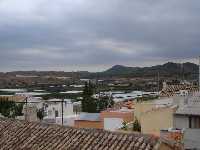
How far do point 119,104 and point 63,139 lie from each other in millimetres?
31953

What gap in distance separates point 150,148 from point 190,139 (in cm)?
816

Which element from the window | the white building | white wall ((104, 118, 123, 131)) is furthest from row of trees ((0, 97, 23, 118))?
the window

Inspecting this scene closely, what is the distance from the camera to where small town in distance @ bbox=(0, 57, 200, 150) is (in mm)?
18266

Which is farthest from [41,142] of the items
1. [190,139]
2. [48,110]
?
[48,110]

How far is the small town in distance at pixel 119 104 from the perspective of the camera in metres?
18.3

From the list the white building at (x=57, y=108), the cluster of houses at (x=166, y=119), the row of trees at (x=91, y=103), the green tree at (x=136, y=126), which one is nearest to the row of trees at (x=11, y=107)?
the white building at (x=57, y=108)

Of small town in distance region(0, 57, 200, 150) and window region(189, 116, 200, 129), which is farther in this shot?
window region(189, 116, 200, 129)

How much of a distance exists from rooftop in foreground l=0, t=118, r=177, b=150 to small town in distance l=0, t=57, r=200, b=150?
59 mm

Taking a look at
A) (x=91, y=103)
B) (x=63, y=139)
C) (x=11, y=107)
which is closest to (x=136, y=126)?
(x=63, y=139)

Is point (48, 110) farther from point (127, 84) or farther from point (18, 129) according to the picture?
point (18, 129)

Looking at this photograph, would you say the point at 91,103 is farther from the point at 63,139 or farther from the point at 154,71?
the point at 63,139

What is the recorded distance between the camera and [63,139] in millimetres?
12703

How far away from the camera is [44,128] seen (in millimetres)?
13789

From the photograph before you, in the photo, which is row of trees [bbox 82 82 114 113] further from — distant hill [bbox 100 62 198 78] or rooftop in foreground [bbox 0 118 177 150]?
rooftop in foreground [bbox 0 118 177 150]
